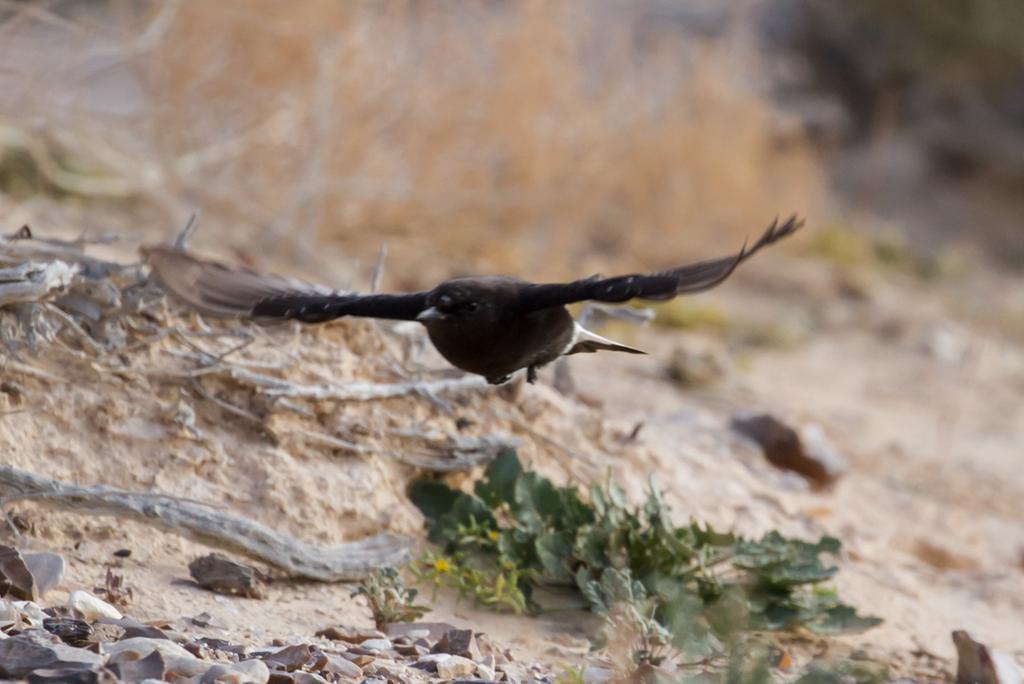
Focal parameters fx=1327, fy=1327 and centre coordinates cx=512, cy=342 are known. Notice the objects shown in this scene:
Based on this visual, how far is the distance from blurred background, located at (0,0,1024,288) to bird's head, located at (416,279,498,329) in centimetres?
290

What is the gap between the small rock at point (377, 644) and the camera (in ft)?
11.8

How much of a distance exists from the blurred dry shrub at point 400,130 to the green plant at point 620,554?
14.1ft

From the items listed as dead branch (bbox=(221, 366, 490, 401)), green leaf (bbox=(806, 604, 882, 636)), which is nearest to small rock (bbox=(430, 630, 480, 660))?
dead branch (bbox=(221, 366, 490, 401))

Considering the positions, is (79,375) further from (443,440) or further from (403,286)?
(403,286)

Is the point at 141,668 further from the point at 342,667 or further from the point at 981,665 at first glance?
the point at 981,665

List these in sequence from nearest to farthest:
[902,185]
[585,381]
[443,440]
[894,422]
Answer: [443,440] → [585,381] → [894,422] → [902,185]

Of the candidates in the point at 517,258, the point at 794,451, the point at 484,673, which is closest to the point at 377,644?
the point at 484,673

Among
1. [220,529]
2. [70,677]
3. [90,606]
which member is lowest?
[70,677]

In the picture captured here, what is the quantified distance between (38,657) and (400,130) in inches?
265

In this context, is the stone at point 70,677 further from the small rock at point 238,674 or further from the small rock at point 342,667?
the small rock at point 342,667

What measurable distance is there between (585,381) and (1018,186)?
12.9 m

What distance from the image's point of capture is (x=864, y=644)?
450 centimetres

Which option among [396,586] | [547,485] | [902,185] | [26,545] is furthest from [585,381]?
[902,185]

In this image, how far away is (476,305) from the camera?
3.91 m
